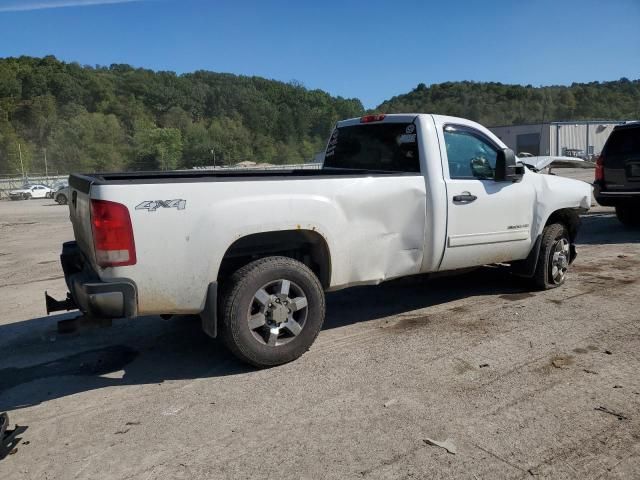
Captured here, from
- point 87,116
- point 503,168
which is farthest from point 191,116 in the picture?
point 503,168

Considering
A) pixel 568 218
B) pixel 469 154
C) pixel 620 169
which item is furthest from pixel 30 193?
pixel 469 154

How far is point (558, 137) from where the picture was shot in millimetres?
69625

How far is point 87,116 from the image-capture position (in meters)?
104

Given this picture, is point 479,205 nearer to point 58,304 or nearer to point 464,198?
point 464,198

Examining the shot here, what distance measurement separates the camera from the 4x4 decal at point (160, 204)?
12.4 feet

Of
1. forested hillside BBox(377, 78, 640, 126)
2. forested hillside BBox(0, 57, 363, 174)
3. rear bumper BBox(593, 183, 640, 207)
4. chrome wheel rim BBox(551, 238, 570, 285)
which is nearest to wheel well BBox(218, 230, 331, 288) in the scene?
chrome wheel rim BBox(551, 238, 570, 285)

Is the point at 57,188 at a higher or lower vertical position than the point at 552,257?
higher

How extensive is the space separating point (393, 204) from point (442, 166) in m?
0.74

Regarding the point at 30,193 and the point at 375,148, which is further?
the point at 30,193

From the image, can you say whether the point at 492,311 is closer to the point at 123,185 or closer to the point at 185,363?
the point at 185,363

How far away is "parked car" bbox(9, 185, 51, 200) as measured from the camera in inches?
1806

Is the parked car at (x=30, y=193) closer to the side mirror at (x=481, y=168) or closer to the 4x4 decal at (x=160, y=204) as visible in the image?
the side mirror at (x=481, y=168)

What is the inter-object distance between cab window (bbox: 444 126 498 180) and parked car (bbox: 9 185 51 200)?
47.8 meters

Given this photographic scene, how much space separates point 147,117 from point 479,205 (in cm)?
12929
